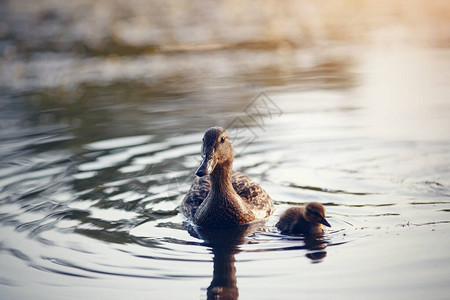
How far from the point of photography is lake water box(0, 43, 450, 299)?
5.30 meters

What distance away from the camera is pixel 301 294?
16.0 feet

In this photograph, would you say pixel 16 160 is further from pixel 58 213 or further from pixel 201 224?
pixel 201 224

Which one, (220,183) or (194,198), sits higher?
(194,198)

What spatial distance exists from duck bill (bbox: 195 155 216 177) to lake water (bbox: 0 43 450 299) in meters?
0.61

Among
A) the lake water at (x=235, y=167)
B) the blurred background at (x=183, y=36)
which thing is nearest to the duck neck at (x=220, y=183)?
the lake water at (x=235, y=167)

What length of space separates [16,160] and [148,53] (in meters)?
8.02

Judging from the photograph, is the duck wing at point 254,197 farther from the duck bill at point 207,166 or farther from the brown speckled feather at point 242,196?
the duck bill at point 207,166

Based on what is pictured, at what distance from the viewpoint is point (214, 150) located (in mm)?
6672

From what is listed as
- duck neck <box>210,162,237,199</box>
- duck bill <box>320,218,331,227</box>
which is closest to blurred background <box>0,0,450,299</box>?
duck bill <box>320,218,331,227</box>

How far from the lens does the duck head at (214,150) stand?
6.53 metres

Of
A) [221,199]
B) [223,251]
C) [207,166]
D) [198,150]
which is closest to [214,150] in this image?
[207,166]

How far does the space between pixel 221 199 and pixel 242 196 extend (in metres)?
0.51

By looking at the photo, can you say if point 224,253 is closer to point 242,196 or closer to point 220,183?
point 220,183

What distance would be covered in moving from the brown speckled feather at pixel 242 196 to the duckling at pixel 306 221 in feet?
2.10
